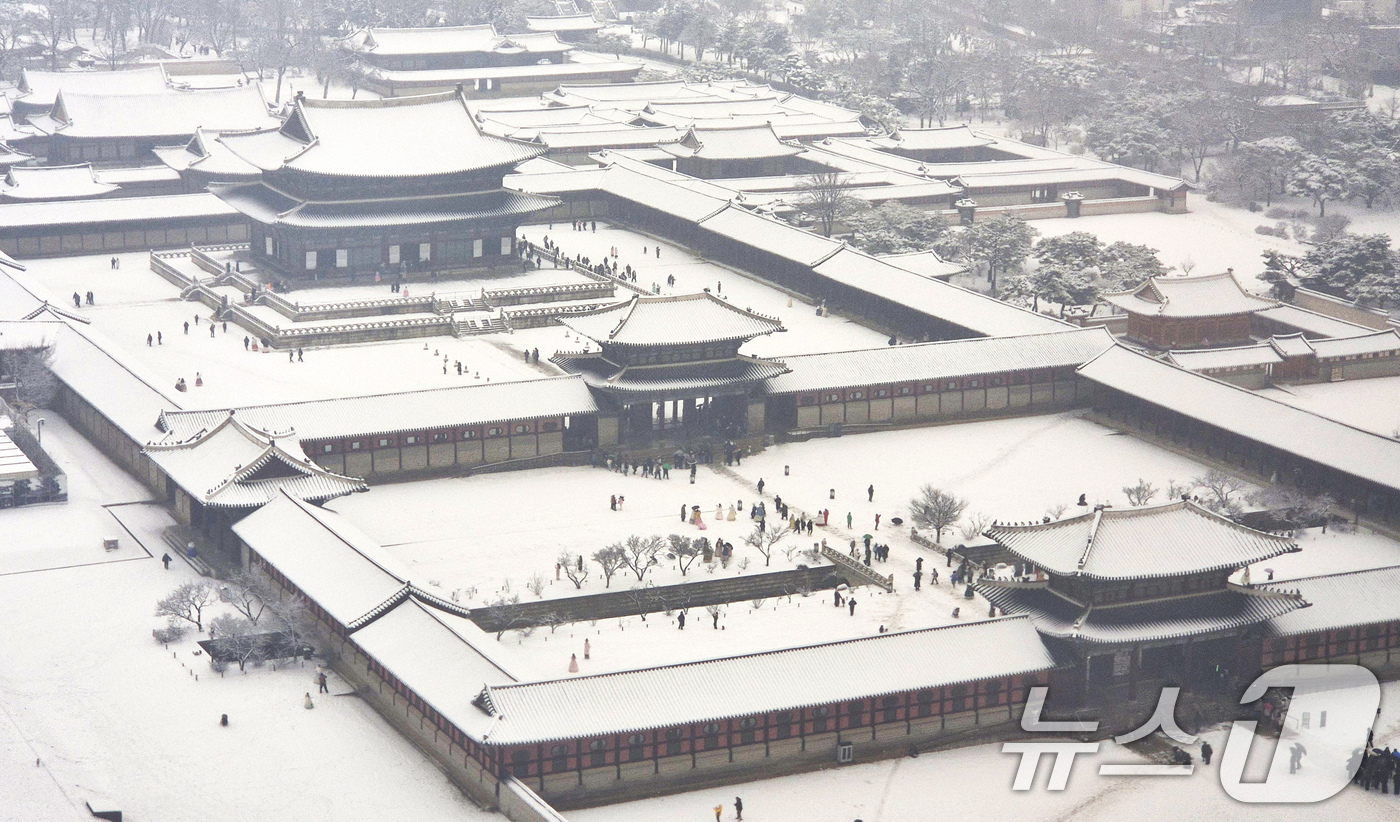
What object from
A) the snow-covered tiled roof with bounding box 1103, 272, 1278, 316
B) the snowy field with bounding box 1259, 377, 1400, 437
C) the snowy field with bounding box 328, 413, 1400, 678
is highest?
the snow-covered tiled roof with bounding box 1103, 272, 1278, 316

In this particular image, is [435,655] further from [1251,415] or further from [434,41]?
[434,41]

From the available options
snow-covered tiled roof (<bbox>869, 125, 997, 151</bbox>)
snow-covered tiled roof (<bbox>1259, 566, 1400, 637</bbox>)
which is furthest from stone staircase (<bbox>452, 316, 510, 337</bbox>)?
snow-covered tiled roof (<bbox>869, 125, 997, 151</bbox>)

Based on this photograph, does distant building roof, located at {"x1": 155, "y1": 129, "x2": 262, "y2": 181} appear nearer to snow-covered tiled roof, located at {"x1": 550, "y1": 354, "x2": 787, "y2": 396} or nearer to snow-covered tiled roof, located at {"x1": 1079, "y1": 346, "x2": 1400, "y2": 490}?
snow-covered tiled roof, located at {"x1": 550, "y1": 354, "x2": 787, "y2": 396}

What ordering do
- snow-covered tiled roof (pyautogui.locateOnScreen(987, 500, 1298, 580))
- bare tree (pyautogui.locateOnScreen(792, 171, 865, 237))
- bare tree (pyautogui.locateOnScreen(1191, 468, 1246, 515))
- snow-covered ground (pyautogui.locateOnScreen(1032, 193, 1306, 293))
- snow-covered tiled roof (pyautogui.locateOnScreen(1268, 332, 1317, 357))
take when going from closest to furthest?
1. snow-covered tiled roof (pyautogui.locateOnScreen(987, 500, 1298, 580))
2. bare tree (pyautogui.locateOnScreen(1191, 468, 1246, 515))
3. snow-covered tiled roof (pyautogui.locateOnScreen(1268, 332, 1317, 357))
4. snow-covered ground (pyautogui.locateOnScreen(1032, 193, 1306, 293))
5. bare tree (pyautogui.locateOnScreen(792, 171, 865, 237))

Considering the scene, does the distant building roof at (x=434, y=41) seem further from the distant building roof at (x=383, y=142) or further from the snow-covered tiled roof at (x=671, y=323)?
the snow-covered tiled roof at (x=671, y=323)

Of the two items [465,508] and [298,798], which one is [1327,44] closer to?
[465,508]

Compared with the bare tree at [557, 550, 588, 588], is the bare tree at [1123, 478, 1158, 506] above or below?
above

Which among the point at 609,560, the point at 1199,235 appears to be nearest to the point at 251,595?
the point at 609,560

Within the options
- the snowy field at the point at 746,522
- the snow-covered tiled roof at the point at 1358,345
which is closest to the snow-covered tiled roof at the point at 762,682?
the snowy field at the point at 746,522
